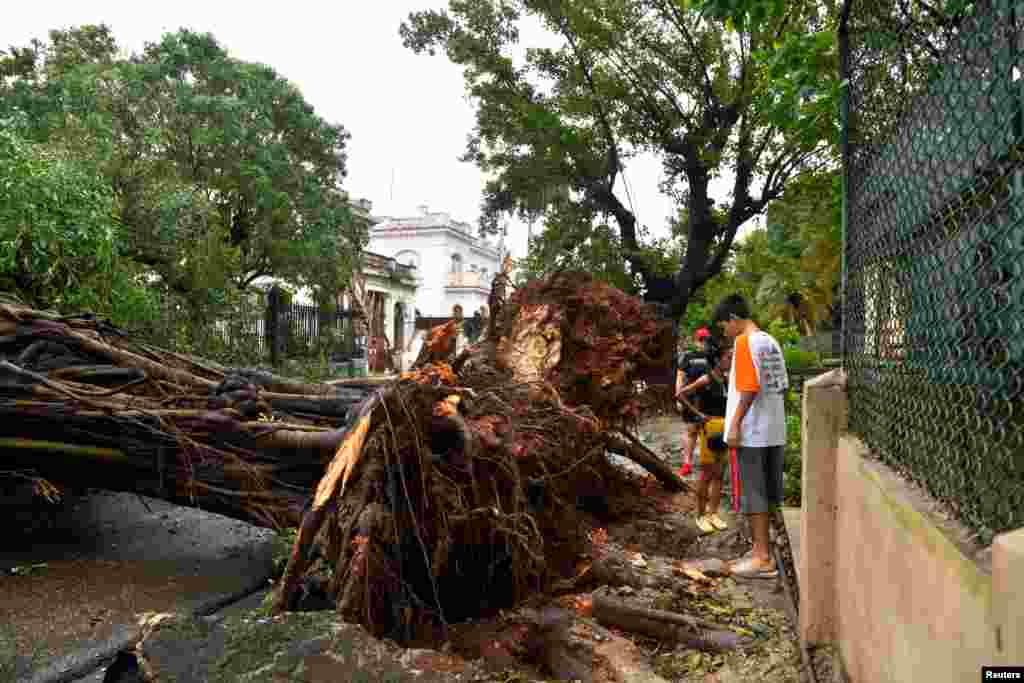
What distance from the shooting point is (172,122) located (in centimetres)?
1764

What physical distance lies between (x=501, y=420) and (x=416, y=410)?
93cm

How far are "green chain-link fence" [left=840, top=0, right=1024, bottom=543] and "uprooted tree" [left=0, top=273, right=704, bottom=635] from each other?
6.14 ft

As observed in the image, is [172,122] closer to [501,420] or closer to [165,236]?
[165,236]

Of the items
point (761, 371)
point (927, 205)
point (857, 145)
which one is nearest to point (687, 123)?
point (761, 371)

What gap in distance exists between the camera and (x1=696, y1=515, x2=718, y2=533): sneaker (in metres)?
5.84

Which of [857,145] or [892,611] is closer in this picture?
[892,611]

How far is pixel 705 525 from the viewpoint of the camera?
590 cm

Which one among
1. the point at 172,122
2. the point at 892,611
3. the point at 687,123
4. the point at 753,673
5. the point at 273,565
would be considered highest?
the point at 172,122

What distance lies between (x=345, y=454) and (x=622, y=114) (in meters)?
13.9

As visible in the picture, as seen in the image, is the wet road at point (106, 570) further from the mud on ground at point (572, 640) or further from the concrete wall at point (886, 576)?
the concrete wall at point (886, 576)

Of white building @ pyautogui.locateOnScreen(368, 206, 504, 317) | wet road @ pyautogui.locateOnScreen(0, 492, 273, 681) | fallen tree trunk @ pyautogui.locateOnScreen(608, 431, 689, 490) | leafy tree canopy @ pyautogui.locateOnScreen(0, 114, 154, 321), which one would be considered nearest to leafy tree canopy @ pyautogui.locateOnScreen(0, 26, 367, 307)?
leafy tree canopy @ pyautogui.locateOnScreen(0, 114, 154, 321)

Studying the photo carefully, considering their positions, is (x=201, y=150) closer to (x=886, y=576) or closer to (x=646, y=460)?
(x=646, y=460)

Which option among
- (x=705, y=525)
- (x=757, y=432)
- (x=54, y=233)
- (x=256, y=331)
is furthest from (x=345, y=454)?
(x=256, y=331)

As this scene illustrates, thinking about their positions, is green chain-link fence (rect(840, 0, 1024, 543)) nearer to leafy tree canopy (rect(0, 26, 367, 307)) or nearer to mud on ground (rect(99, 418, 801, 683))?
mud on ground (rect(99, 418, 801, 683))
